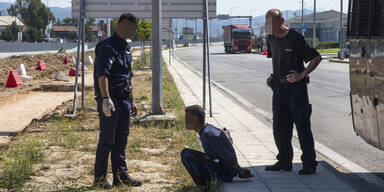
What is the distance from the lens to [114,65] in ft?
20.5

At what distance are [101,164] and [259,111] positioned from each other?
8664 millimetres

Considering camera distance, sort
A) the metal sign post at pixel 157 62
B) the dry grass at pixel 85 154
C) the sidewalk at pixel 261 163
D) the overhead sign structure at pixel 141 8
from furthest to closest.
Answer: the overhead sign structure at pixel 141 8
the metal sign post at pixel 157 62
the dry grass at pixel 85 154
the sidewalk at pixel 261 163

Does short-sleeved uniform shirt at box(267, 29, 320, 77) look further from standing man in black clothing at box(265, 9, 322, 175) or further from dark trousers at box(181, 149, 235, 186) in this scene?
dark trousers at box(181, 149, 235, 186)

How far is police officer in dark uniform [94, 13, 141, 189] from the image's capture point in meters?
6.12

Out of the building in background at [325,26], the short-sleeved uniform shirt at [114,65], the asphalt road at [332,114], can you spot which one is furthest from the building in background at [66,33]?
the short-sleeved uniform shirt at [114,65]

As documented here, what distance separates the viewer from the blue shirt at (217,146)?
250 inches

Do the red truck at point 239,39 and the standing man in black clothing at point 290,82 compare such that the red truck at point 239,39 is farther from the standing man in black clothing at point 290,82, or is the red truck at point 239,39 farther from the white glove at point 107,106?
the white glove at point 107,106

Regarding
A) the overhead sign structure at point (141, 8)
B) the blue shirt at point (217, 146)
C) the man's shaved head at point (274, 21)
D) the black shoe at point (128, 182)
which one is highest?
the overhead sign structure at point (141, 8)

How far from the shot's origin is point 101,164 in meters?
6.42

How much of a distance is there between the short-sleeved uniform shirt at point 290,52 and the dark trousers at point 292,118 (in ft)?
0.55

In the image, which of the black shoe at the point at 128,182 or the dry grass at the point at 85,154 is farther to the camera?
the dry grass at the point at 85,154

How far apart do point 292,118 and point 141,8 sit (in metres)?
6.66

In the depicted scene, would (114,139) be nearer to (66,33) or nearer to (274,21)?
(274,21)

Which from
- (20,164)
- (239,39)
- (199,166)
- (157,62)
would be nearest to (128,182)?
(199,166)
